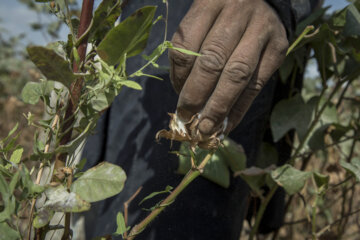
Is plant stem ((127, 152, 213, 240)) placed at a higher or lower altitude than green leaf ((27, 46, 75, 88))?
lower

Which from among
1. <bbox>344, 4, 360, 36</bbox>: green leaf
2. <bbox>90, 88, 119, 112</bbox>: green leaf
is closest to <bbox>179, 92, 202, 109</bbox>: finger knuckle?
<bbox>90, 88, 119, 112</bbox>: green leaf

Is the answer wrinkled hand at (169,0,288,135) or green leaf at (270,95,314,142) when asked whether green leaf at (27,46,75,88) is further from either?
green leaf at (270,95,314,142)

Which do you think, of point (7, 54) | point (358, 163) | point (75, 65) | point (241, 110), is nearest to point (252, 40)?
point (241, 110)

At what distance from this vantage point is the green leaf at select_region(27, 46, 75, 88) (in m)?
0.32

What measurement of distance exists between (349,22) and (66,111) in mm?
608

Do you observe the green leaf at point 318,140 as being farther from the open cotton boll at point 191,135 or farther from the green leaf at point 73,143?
the green leaf at point 73,143

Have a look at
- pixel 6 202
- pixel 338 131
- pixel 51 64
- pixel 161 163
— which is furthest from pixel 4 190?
pixel 338 131

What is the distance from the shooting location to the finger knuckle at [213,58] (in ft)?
1.53

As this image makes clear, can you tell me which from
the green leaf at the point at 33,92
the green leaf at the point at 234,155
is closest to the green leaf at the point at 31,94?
the green leaf at the point at 33,92

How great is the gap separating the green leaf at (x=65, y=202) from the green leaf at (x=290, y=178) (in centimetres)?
45

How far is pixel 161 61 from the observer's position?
75 centimetres

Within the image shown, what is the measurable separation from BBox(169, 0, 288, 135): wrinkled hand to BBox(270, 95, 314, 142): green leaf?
400 mm

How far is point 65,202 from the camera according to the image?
13.6 inches

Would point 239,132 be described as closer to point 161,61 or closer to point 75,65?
point 161,61
